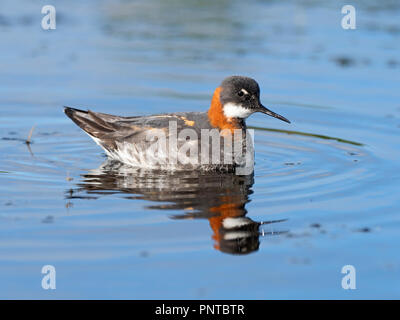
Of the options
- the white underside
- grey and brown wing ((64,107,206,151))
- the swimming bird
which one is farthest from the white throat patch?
the white underside

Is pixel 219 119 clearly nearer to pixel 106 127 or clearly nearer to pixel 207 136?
pixel 207 136

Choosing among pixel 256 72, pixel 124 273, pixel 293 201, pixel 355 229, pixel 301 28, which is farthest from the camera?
pixel 301 28

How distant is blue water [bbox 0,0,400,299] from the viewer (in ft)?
23.0

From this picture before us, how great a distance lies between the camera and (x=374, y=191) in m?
9.45

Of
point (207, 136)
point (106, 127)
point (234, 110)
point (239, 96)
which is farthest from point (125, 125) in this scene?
point (239, 96)

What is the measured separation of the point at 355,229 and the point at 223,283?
207 cm

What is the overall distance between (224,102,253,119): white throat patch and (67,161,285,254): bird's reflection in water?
2.93 feet

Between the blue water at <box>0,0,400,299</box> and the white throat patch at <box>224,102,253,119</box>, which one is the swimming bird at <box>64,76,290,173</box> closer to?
the white throat patch at <box>224,102,253,119</box>

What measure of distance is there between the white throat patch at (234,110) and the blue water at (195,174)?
83cm

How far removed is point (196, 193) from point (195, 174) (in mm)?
986

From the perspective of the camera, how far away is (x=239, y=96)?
10.6 m

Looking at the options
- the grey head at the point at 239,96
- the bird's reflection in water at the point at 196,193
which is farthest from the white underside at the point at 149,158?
the grey head at the point at 239,96

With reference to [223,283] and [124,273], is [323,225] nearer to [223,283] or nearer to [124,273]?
[223,283]
